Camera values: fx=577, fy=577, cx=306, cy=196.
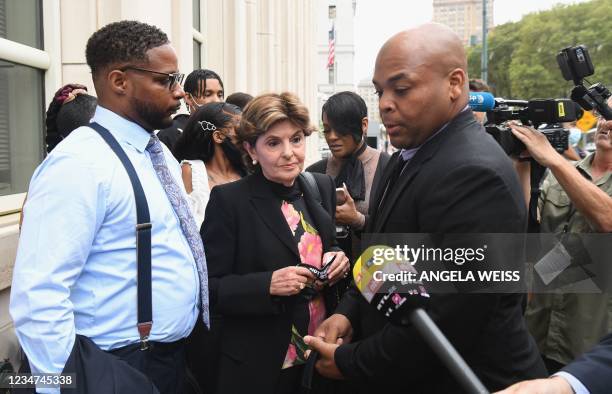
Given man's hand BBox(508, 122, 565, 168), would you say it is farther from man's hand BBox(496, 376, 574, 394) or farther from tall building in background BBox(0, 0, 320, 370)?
tall building in background BBox(0, 0, 320, 370)

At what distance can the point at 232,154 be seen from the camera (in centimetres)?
352

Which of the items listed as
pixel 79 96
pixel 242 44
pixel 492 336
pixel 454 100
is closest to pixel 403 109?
pixel 454 100

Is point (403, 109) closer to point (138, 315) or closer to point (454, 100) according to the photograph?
point (454, 100)

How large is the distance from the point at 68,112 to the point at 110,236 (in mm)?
1023

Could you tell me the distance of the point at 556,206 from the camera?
3188mm

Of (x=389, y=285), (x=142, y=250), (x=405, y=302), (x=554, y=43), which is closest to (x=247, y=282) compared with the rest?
(x=142, y=250)

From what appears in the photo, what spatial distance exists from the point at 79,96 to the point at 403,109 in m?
1.64

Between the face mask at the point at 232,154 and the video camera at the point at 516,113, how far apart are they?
1.42 meters

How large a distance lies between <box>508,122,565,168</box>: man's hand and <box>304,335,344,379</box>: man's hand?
1.47 meters

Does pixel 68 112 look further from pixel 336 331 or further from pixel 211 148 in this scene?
pixel 336 331

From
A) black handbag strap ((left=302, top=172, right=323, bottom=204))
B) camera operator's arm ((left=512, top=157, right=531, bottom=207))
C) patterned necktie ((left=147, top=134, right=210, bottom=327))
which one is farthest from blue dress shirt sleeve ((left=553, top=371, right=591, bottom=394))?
camera operator's arm ((left=512, top=157, right=531, bottom=207))

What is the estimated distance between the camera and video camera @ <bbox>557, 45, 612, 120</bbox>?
9.80 ft

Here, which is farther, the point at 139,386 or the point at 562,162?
the point at 562,162

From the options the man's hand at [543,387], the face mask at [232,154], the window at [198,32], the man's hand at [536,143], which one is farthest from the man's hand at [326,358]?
the window at [198,32]
